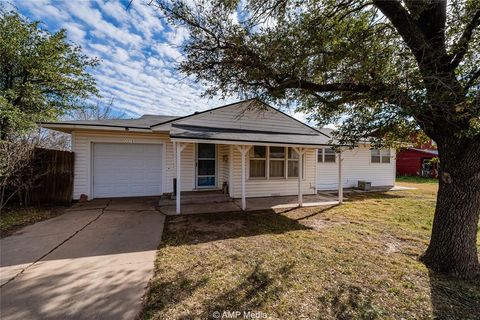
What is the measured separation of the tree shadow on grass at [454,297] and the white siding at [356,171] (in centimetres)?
832

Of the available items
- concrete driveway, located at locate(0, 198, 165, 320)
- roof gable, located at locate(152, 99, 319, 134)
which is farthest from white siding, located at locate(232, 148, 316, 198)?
concrete driveway, located at locate(0, 198, 165, 320)

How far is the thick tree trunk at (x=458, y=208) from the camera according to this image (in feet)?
10.8

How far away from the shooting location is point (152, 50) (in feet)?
20.3

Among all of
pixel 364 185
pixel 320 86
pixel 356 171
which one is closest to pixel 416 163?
pixel 356 171

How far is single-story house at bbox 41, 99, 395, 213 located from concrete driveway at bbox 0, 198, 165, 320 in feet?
9.11

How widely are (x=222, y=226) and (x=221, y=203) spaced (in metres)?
2.49

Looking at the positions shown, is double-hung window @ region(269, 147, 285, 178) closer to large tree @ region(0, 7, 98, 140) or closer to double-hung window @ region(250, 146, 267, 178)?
double-hung window @ region(250, 146, 267, 178)

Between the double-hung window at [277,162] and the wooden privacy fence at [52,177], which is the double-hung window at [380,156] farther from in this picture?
the wooden privacy fence at [52,177]

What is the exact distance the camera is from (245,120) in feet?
31.0

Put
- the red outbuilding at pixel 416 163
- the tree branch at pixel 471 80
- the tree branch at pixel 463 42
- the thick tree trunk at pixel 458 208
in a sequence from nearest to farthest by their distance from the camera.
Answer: the tree branch at pixel 471 80, the tree branch at pixel 463 42, the thick tree trunk at pixel 458 208, the red outbuilding at pixel 416 163

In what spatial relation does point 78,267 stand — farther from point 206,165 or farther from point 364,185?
point 364,185

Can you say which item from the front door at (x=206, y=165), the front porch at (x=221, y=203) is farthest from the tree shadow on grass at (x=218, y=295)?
the front door at (x=206, y=165)

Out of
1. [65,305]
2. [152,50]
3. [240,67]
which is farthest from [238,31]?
[65,305]

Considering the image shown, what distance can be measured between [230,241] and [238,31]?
14.8ft
